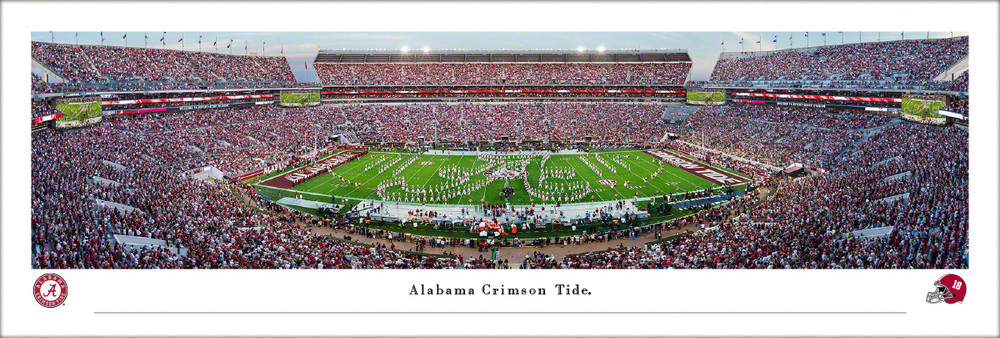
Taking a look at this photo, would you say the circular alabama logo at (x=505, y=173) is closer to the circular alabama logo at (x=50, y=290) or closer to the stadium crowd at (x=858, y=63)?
the circular alabama logo at (x=50, y=290)

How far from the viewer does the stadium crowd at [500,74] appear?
63719mm

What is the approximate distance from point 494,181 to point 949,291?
69.2ft

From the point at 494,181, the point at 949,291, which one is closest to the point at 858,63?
the point at 494,181

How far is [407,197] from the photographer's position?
27984mm

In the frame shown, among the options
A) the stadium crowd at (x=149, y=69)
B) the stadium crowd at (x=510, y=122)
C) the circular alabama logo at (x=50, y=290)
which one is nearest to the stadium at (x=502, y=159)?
the stadium crowd at (x=149, y=69)

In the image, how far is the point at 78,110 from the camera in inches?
1190

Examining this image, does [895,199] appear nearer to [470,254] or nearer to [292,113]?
[470,254]

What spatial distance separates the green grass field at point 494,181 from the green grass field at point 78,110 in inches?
378

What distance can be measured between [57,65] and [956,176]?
47030 millimetres

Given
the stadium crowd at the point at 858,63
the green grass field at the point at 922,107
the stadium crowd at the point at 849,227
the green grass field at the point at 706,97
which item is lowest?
the stadium crowd at the point at 849,227

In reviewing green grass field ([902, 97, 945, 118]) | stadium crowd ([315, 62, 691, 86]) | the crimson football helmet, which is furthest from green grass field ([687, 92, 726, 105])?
the crimson football helmet

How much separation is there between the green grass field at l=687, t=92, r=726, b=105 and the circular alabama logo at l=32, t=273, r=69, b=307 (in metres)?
53.3

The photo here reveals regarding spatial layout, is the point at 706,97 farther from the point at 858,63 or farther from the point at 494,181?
the point at 494,181

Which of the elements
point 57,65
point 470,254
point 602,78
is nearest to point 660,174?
point 470,254
